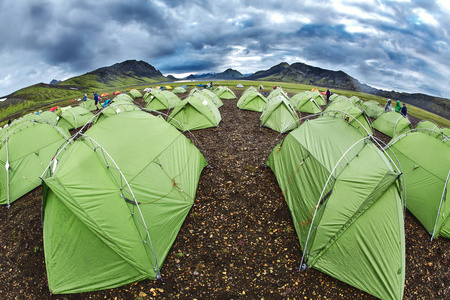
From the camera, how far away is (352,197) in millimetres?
6234

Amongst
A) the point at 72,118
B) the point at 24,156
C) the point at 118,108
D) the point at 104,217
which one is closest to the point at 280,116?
the point at 118,108

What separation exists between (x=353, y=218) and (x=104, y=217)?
7.45 m

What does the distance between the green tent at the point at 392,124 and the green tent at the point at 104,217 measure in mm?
21591

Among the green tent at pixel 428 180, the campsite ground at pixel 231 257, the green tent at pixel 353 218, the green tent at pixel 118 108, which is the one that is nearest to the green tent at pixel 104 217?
the campsite ground at pixel 231 257

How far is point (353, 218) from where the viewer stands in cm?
592

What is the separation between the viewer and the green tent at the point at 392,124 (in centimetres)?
1875

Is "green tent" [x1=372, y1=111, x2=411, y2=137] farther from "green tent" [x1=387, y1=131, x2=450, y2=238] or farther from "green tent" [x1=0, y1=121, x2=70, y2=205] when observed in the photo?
"green tent" [x1=0, y1=121, x2=70, y2=205]

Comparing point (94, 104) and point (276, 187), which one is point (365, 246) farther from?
point (94, 104)

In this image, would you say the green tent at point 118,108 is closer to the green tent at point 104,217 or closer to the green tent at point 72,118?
the green tent at point 104,217

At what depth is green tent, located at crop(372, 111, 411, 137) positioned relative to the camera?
1875 centimetres

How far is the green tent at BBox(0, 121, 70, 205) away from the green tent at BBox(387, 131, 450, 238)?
17622 millimetres

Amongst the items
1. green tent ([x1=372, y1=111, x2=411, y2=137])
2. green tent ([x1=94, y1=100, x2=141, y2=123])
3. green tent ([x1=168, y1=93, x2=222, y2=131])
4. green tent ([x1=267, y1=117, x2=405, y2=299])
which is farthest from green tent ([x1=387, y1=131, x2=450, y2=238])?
green tent ([x1=168, y1=93, x2=222, y2=131])

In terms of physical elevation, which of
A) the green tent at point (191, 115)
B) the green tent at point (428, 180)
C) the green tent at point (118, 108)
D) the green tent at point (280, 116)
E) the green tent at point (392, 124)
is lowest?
the green tent at point (392, 124)

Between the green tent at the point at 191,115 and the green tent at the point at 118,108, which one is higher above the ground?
the green tent at the point at 118,108
